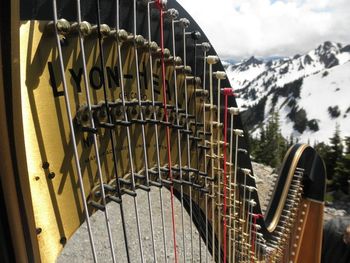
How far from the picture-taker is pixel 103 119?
23.5 inches

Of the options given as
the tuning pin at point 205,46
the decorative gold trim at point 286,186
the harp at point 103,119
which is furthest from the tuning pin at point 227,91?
the decorative gold trim at point 286,186

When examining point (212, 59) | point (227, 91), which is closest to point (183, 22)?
point (212, 59)

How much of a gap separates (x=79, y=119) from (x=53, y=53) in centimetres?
10

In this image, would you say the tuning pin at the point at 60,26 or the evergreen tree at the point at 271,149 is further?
the evergreen tree at the point at 271,149

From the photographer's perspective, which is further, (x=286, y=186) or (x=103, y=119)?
(x=286, y=186)

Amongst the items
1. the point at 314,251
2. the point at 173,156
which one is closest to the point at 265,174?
the point at 314,251

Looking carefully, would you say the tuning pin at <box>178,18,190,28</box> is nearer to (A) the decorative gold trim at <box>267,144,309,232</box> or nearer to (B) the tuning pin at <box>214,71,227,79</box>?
(B) the tuning pin at <box>214,71,227,79</box>

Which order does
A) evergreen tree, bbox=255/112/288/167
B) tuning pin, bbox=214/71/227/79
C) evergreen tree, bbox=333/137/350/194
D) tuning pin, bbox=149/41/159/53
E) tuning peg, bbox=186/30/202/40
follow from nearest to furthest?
tuning pin, bbox=149/41/159/53 → tuning peg, bbox=186/30/202/40 → tuning pin, bbox=214/71/227/79 → evergreen tree, bbox=333/137/350/194 → evergreen tree, bbox=255/112/288/167

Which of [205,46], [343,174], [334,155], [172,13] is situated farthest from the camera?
[334,155]

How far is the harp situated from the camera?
17.8 inches

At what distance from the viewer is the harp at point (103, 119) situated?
0.45m

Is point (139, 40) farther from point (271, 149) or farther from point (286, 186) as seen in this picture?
point (271, 149)

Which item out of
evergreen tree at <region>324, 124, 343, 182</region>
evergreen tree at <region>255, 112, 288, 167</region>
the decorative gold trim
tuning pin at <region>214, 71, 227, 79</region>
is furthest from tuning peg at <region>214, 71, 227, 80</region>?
evergreen tree at <region>255, 112, 288, 167</region>

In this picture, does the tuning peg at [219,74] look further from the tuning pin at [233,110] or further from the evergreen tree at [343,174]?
the evergreen tree at [343,174]
